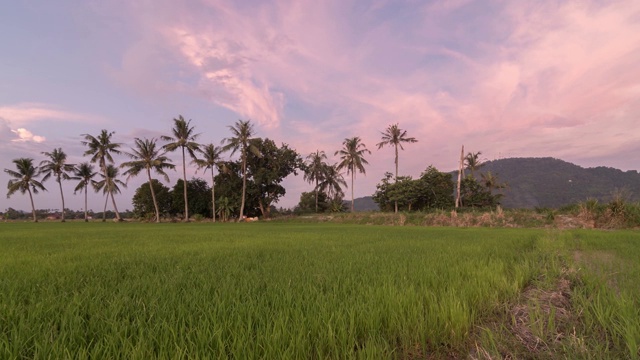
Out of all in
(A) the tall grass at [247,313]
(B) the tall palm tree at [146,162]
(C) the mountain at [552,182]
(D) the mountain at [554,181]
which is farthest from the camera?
(C) the mountain at [552,182]

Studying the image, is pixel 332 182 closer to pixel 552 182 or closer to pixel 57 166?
pixel 57 166

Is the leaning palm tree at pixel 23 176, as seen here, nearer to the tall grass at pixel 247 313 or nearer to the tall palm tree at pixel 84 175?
the tall palm tree at pixel 84 175

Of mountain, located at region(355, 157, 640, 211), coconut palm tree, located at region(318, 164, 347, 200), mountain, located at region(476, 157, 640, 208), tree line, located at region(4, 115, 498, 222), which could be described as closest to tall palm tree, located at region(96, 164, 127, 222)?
tree line, located at region(4, 115, 498, 222)

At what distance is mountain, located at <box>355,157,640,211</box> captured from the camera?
8469 cm

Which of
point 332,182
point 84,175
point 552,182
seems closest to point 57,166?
point 84,175

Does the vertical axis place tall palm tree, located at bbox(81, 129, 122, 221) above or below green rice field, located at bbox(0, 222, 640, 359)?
above

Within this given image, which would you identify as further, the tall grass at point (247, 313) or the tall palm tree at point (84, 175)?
the tall palm tree at point (84, 175)

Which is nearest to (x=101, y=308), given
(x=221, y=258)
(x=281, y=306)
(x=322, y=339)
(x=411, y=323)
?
(x=281, y=306)

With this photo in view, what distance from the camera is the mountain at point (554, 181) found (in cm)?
8450

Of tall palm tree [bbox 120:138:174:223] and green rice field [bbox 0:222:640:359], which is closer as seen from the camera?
green rice field [bbox 0:222:640:359]

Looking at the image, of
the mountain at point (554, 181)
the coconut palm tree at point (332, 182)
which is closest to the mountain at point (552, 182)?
the mountain at point (554, 181)

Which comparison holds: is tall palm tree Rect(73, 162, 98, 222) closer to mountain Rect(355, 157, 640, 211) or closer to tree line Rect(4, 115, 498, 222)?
tree line Rect(4, 115, 498, 222)

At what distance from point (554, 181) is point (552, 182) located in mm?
1216

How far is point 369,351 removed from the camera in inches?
68.7
